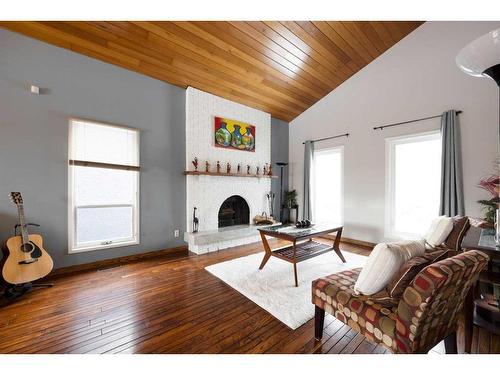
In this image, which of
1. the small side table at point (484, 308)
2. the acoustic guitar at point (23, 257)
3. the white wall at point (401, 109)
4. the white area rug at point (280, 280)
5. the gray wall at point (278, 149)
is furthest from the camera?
the gray wall at point (278, 149)

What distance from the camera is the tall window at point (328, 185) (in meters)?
4.73

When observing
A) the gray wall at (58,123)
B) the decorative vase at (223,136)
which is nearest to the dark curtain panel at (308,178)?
the decorative vase at (223,136)

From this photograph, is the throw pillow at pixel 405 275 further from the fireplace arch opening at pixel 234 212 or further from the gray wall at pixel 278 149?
the gray wall at pixel 278 149

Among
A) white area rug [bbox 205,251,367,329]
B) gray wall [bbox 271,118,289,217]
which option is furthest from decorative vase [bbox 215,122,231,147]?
white area rug [bbox 205,251,367,329]

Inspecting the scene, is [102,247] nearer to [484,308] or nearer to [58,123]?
[58,123]

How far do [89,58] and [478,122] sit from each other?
5515 millimetres

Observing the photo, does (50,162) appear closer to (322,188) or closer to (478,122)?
(322,188)

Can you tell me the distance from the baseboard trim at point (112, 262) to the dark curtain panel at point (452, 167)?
13.8 ft

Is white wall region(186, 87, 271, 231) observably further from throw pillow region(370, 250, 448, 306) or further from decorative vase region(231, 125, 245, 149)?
Result: throw pillow region(370, 250, 448, 306)

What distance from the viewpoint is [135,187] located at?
135 inches

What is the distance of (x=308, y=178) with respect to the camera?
513cm

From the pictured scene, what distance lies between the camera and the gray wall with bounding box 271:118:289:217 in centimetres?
542

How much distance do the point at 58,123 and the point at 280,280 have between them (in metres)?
3.46
